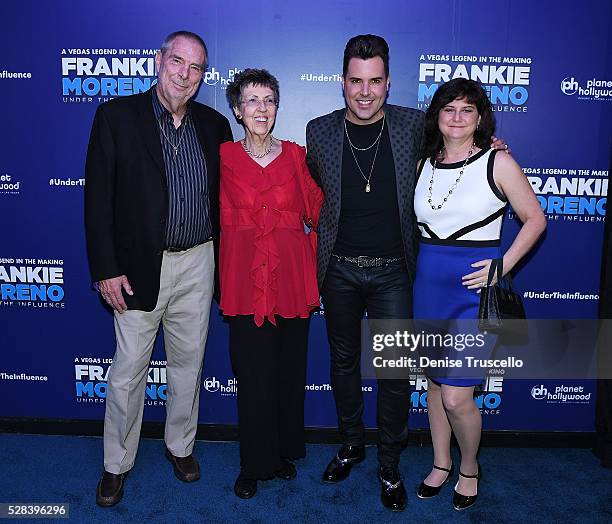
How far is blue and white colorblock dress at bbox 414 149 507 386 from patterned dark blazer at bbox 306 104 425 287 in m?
0.06

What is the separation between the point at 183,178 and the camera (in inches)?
98.3

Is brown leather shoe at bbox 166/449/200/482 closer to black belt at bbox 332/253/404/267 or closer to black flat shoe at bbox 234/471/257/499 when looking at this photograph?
black flat shoe at bbox 234/471/257/499

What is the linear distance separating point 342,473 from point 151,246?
1433 millimetres

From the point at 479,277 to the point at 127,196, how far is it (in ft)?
4.95

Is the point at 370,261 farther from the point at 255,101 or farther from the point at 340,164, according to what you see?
the point at 255,101

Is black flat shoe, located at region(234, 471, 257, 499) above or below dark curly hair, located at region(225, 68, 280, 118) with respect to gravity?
below

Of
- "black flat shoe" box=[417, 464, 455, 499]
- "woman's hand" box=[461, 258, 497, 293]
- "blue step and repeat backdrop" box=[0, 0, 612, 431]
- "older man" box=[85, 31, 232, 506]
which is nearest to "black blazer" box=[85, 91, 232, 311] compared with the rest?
"older man" box=[85, 31, 232, 506]

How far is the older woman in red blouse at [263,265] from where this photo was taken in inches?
95.1

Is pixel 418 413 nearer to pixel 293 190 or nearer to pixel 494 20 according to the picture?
pixel 293 190

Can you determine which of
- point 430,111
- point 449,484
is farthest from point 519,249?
point 449,484

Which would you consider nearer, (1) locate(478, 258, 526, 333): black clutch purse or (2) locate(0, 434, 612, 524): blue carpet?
(1) locate(478, 258, 526, 333): black clutch purse

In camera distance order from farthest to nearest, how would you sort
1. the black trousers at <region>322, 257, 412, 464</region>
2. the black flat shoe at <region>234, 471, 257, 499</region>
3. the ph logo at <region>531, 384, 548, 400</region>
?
the ph logo at <region>531, 384, 548, 400</region> < the black flat shoe at <region>234, 471, 257, 499</region> < the black trousers at <region>322, 257, 412, 464</region>

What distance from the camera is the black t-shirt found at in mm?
2463

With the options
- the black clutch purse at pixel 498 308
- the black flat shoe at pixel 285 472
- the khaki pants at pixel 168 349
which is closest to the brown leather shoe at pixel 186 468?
the khaki pants at pixel 168 349
